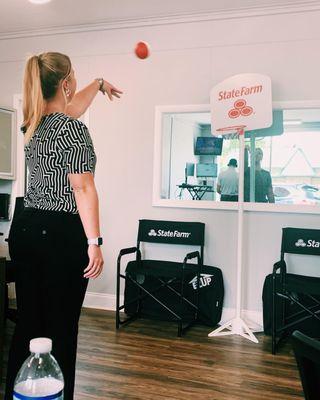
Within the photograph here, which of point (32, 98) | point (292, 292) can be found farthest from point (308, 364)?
point (292, 292)

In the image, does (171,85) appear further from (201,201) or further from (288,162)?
(288,162)

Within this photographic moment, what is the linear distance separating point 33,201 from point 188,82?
284cm

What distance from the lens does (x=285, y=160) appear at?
3.99 meters

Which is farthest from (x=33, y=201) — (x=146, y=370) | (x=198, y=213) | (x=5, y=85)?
(x=5, y=85)

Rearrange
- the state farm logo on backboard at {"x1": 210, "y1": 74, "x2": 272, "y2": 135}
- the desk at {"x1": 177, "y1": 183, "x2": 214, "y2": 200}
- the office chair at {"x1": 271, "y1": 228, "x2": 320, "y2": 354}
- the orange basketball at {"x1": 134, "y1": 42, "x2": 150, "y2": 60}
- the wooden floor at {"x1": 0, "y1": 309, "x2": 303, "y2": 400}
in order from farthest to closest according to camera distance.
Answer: the desk at {"x1": 177, "y1": 183, "x2": 214, "y2": 200} < the state farm logo on backboard at {"x1": 210, "y1": 74, "x2": 272, "y2": 135} < the office chair at {"x1": 271, "y1": 228, "x2": 320, "y2": 354} < the orange basketball at {"x1": 134, "y1": 42, "x2": 150, "y2": 60} < the wooden floor at {"x1": 0, "y1": 309, "x2": 303, "y2": 400}

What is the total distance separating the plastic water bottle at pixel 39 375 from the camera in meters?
1.07

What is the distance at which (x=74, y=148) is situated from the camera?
5.50 ft

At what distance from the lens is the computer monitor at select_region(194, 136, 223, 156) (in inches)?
166

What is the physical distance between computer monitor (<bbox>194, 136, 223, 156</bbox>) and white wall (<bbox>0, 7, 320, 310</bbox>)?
347 millimetres

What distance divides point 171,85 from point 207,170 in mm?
875

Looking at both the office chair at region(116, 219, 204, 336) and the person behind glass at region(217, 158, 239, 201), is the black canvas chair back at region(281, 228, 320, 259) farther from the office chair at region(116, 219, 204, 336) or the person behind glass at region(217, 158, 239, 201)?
the office chair at region(116, 219, 204, 336)

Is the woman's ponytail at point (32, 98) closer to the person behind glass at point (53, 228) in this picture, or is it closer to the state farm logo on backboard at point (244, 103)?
the person behind glass at point (53, 228)

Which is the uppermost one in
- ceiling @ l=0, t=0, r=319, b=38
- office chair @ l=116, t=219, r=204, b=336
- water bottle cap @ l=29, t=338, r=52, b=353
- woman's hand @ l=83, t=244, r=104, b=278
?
ceiling @ l=0, t=0, r=319, b=38

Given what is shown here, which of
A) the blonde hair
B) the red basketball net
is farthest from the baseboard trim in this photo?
the blonde hair
